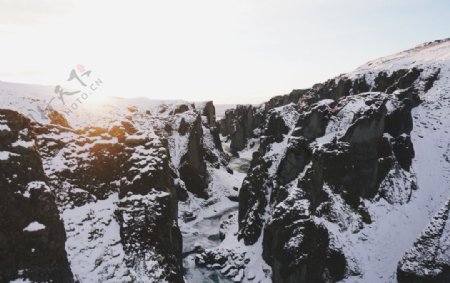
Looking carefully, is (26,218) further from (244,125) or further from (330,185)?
(244,125)

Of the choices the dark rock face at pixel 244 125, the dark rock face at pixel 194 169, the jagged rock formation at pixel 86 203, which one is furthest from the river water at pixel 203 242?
the dark rock face at pixel 244 125

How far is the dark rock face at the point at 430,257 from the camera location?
38594mm

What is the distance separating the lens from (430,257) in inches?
1553

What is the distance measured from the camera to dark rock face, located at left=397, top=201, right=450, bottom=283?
127 ft

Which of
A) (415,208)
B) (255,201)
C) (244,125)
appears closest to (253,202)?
(255,201)

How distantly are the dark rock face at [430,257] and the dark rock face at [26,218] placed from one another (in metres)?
31.8

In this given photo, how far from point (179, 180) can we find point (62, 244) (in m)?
44.4

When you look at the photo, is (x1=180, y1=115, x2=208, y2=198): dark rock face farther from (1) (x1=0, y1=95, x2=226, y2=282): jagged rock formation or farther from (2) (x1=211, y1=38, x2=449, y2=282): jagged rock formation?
(1) (x1=0, y1=95, x2=226, y2=282): jagged rock formation

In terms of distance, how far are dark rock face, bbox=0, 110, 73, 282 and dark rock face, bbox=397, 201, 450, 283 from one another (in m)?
31.8

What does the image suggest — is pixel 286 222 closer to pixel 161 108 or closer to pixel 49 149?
pixel 49 149

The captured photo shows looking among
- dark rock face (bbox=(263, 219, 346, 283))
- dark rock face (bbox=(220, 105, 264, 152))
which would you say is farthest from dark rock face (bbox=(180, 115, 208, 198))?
dark rock face (bbox=(220, 105, 264, 152))

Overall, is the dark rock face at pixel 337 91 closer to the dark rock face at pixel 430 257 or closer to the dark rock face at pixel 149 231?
the dark rock face at pixel 430 257

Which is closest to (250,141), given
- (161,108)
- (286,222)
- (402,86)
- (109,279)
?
(161,108)

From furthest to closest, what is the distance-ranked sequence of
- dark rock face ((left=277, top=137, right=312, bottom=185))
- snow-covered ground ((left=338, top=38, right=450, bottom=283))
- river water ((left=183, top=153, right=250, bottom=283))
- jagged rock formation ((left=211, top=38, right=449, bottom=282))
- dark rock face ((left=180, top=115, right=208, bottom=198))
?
dark rock face ((left=180, top=115, right=208, bottom=198)), dark rock face ((left=277, top=137, right=312, bottom=185)), river water ((left=183, top=153, right=250, bottom=283)), snow-covered ground ((left=338, top=38, right=450, bottom=283)), jagged rock formation ((left=211, top=38, right=449, bottom=282))
